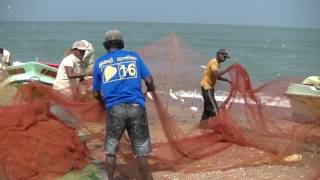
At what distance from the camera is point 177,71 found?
9.48 meters

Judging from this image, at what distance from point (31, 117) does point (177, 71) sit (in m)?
3.95

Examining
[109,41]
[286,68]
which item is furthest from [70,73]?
[286,68]

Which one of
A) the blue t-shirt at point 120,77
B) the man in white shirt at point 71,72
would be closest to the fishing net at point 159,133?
the man in white shirt at point 71,72

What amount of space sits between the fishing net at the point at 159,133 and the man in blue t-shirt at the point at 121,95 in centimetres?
78

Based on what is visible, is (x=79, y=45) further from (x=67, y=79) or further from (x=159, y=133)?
(x=159, y=133)

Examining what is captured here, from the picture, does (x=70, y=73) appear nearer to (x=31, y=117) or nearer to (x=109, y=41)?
(x=31, y=117)

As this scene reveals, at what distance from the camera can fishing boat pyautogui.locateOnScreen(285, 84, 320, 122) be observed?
7.48 meters

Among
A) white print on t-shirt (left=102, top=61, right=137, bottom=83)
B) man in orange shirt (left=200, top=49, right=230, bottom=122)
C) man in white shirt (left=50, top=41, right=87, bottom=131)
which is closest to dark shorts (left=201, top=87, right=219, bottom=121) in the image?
man in orange shirt (left=200, top=49, right=230, bottom=122)

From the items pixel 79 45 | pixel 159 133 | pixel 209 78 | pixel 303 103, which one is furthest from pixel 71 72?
pixel 303 103

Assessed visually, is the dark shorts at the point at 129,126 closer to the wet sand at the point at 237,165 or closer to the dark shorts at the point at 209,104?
the wet sand at the point at 237,165

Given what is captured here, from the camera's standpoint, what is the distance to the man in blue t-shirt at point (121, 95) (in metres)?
5.29

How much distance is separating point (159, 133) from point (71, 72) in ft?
5.05

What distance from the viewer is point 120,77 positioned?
527 cm

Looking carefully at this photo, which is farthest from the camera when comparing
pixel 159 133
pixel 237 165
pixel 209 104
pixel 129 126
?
pixel 209 104
